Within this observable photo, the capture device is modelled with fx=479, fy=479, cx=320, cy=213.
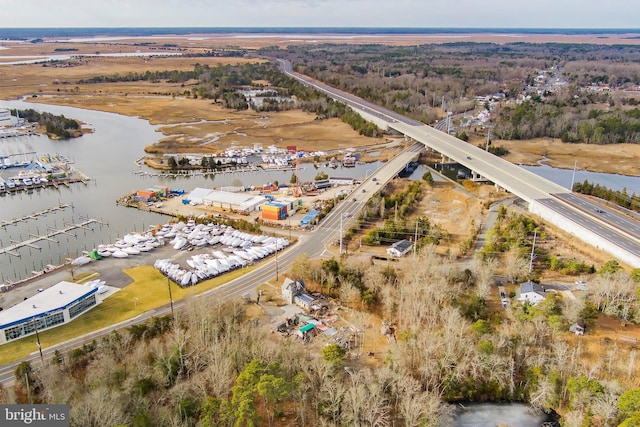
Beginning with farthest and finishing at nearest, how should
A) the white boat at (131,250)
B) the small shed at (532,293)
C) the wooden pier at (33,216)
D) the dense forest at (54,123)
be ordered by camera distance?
the dense forest at (54,123)
the wooden pier at (33,216)
the white boat at (131,250)
the small shed at (532,293)

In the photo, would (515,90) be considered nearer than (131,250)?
No

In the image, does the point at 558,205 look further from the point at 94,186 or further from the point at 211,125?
the point at 211,125

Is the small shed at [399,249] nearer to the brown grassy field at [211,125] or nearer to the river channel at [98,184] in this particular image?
the river channel at [98,184]

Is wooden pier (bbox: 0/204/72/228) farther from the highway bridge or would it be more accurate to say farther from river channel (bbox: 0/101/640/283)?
the highway bridge

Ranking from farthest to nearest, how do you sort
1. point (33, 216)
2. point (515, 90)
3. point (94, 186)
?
point (515, 90) < point (94, 186) < point (33, 216)

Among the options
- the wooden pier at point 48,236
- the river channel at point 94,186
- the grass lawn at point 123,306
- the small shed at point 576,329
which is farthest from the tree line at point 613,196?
the wooden pier at point 48,236

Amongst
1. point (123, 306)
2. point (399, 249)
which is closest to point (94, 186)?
point (123, 306)
